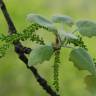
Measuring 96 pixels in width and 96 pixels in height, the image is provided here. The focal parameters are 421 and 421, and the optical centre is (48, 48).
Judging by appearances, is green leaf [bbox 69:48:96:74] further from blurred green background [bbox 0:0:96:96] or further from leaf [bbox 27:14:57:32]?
blurred green background [bbox 0:0:96:96]

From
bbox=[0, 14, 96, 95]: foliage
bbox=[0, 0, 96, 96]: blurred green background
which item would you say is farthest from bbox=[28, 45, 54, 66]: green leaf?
bbox=[0, 0, 96, 96]: blurred green background

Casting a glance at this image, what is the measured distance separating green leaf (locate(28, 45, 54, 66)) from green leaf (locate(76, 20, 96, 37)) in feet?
0.21

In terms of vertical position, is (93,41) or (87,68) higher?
(93,41)

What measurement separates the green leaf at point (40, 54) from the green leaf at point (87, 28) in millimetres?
63

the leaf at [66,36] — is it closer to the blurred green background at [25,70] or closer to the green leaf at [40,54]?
the green leaf at [40,54]

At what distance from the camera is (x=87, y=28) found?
66 centimetres

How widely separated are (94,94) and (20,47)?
0.46 ft

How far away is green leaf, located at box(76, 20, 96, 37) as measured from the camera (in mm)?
656

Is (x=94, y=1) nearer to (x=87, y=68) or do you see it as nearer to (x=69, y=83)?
(x=69, y=83)

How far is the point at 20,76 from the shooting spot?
324 centimetres

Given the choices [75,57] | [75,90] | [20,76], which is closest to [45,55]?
[75,57]

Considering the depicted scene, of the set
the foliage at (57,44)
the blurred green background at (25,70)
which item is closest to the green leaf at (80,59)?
the foliage at (57,44)

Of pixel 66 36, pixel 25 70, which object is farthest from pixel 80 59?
pixel 25 70

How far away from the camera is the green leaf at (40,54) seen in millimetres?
625
